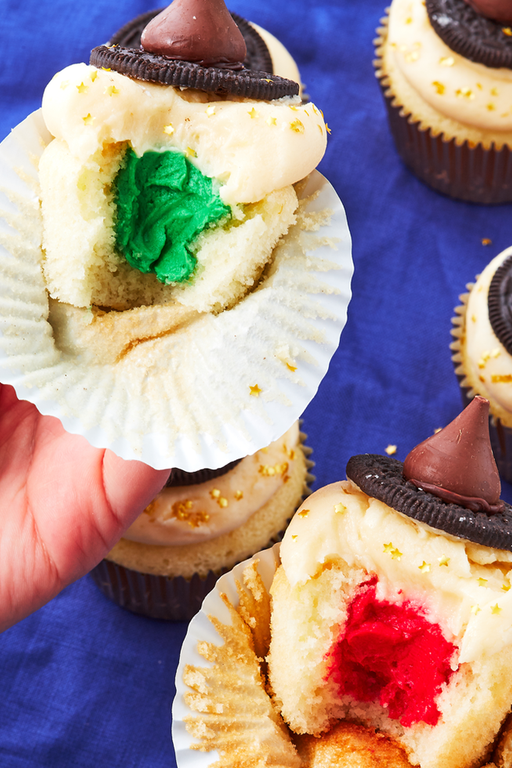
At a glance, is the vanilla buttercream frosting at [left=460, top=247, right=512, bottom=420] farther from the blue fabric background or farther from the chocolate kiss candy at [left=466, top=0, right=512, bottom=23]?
the chocolate kiss candy at [left=466, top=0, right=512, bottom=23]

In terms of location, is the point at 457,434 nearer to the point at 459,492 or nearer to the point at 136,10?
the point at 459,492

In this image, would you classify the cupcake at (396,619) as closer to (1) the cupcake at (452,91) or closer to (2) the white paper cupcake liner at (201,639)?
(2) the white paper cupcake liner at (201,639)

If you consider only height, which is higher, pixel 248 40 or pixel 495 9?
pixel 495 9

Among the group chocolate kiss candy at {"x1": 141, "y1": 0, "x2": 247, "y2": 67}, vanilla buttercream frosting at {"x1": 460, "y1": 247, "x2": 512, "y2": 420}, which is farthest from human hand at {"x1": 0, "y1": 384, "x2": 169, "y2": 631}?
vanilla buttercream frosting at {"x1": 460, "y1": 247, "x2": 512, "y2": 420}

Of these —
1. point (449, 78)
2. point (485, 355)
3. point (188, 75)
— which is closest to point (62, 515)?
point (188, 75)

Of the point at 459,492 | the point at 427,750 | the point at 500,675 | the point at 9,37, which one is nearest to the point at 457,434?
the point at 459,492

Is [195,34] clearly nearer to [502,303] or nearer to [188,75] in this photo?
[188,75]

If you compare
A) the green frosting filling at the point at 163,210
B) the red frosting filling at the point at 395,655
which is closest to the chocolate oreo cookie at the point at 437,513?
the red frosting filling at the point at 395,655
